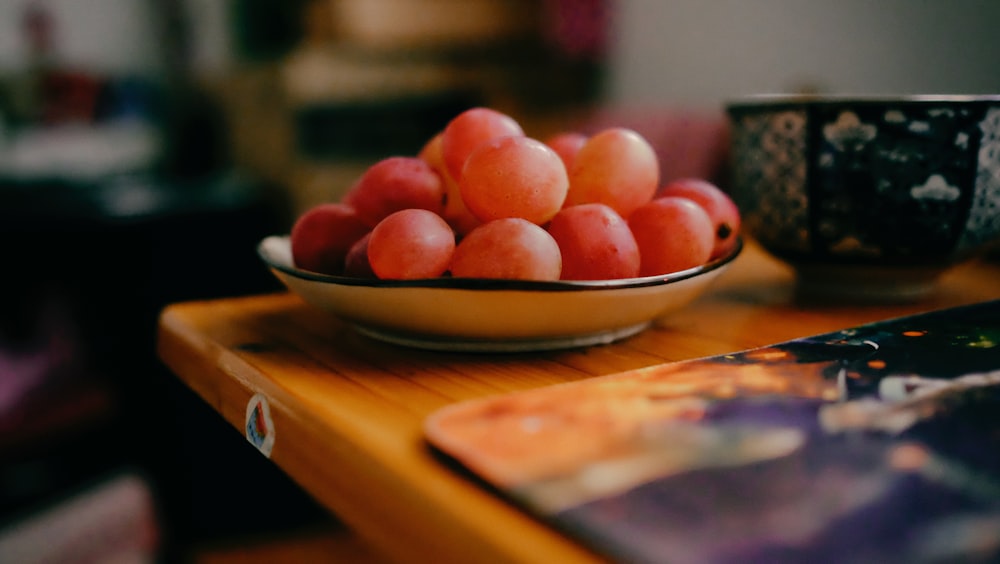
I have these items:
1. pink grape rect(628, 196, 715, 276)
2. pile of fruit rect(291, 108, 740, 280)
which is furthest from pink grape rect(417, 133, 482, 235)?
pink grape rect(628, 196, 715, 276)

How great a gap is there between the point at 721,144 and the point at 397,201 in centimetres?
131

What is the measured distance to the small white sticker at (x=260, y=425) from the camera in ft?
1.21

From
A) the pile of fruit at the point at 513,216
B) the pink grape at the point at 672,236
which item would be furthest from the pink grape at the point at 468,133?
the pink grape at the point at 672,236

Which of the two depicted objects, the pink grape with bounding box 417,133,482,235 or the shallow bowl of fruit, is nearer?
the shallow bowl of fruit

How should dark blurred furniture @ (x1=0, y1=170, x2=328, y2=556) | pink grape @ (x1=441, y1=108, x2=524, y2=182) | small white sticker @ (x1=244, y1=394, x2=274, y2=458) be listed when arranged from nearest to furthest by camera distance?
small white sticker @ (x1=244, y1=394, x2=274, y2=458)
pink grape @ (x1=441, y1=108, x2=524, y2=182)
dark blurred furniture @ (x1=0, y1=170, x2=328, y2=556)

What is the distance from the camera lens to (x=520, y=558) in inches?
8.7

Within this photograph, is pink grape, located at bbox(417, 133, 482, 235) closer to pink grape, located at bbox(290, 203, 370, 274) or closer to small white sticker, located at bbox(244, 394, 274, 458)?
pink grape, located at bbox(290, 203, 370, 274)

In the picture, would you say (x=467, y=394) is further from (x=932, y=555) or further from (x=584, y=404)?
(x=932, y=555)

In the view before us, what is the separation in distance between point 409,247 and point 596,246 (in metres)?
0.11

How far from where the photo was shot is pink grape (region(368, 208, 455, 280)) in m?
0.40

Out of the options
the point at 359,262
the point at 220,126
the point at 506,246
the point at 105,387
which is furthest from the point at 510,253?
the point at 220,126

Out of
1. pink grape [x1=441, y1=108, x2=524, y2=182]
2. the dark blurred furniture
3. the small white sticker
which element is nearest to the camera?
the small white sticker

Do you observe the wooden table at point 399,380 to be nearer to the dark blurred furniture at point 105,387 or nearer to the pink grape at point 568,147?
the pink grape at point 568,147

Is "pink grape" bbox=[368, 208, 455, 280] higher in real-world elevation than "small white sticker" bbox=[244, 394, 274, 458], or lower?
higher
